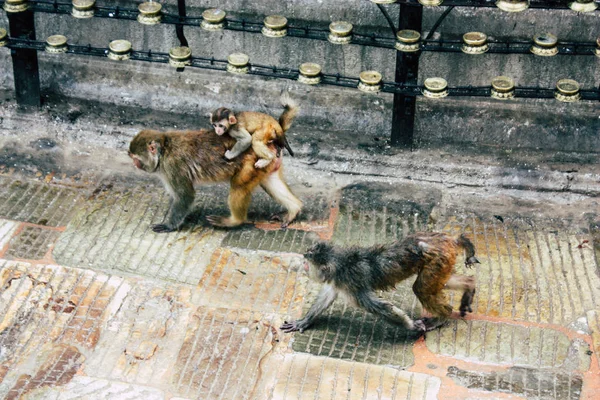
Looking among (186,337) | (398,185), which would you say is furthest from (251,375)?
(398,185)

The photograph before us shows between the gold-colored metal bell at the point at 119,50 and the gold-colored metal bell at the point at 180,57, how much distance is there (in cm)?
41

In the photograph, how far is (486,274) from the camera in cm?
833

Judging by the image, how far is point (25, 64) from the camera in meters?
9.90

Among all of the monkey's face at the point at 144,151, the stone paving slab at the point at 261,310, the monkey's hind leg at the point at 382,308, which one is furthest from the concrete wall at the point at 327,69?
the monkey's hind leg at the point at 382,308

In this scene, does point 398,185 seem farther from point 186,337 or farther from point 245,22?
point 186,337

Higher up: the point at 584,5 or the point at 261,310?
the point at 584,5

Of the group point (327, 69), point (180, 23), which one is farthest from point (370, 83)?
point (180, 23)

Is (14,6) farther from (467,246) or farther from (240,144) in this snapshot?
(467,246)

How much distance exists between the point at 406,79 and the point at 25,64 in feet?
12.6

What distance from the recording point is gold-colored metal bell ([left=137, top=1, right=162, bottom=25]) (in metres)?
8.94

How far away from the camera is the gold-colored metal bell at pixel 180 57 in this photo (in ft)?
30.0

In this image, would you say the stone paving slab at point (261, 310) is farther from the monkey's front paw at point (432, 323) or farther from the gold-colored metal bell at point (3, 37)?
the gold-colored metal bell at point (3, 37)

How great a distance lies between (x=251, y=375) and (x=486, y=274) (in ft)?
7.35

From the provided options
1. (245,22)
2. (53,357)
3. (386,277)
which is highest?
(245,22)
